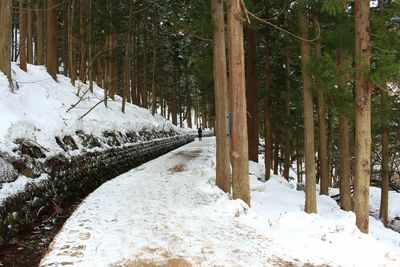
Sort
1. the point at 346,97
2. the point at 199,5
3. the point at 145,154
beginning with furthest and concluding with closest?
1. the point at 145,154
2. the point at 199,5
3. the point at 346,97

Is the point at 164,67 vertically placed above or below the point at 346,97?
above

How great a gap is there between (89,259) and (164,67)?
32.6m

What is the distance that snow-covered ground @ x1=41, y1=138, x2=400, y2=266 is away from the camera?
5.68m

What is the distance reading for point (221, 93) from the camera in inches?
407

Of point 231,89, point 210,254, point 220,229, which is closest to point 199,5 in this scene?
point 231,89

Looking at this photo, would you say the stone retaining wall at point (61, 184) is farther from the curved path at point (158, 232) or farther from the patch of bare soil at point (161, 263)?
the patch of bare soil at point (161, 263)

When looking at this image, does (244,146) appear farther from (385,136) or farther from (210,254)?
(385,136)

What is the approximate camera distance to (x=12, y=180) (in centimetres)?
744

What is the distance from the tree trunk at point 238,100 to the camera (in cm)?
829

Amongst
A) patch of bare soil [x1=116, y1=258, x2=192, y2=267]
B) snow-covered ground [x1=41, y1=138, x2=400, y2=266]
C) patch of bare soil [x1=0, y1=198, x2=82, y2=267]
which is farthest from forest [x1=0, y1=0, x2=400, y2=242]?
patch of bare soil [x1=0, y1=198, x2=82, y2=267]

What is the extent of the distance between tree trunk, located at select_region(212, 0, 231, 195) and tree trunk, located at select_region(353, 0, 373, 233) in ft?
11.5

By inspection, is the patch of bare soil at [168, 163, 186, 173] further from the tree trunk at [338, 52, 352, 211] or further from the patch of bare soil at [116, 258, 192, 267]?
the patch of bare soil at [116, 258, 192, 267]

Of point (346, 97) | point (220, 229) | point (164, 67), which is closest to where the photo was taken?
point (220, 229)

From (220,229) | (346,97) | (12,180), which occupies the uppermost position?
(346,97)
